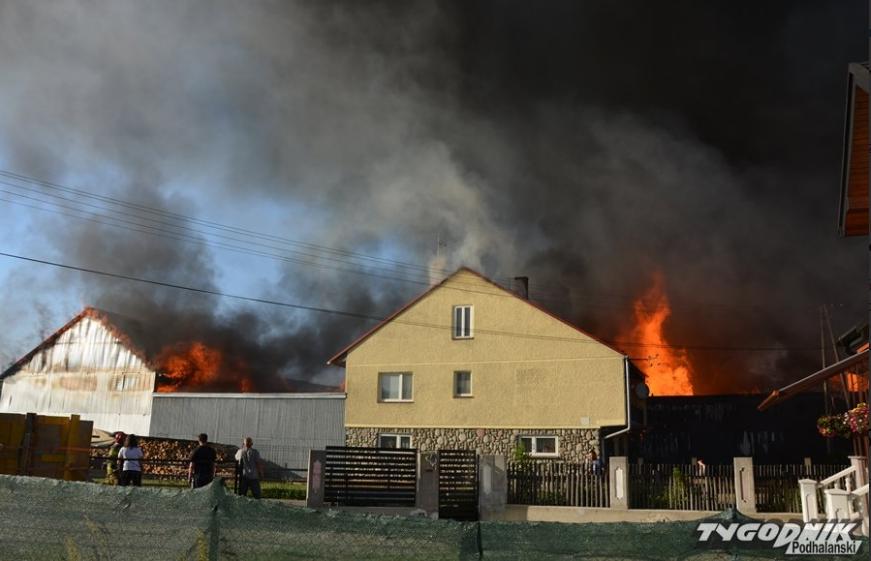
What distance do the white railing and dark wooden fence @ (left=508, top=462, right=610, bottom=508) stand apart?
5476mm

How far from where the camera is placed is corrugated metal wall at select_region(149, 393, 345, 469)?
30.1 meters

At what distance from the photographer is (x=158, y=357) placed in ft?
135

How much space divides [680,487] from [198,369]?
3313 centimetres

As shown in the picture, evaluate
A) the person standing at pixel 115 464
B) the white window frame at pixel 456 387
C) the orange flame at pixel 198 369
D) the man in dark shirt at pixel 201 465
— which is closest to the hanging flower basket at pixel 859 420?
the man in dark shirt at pixel 201 465

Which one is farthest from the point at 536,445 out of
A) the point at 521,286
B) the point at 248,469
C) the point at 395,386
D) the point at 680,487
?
the point at 248,469

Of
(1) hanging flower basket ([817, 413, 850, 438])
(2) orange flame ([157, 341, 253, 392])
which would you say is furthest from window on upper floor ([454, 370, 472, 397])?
(2) orange flame ([157, 341, 253, 392])

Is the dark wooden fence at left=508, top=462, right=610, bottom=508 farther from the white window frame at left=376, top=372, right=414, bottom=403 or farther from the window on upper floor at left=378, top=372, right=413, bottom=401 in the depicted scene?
the window on upper floor at left=378, top=372, right=413, bottom=401

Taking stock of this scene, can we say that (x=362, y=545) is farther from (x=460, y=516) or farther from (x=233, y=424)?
(x=233, y=424)

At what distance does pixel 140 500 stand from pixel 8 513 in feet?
3.90

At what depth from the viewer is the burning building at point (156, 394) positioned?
100 feet

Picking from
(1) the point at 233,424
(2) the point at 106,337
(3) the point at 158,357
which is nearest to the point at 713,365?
(1) the point at 233,424

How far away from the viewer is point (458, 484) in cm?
1831

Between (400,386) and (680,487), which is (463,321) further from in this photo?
(680,487)

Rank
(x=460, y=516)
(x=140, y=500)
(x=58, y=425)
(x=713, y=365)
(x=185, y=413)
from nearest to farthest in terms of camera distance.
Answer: (x=140, y=500) → (x=58, y=425) → (x=460, y=516) → (x=185, y=413) → (x=713, y=365)
